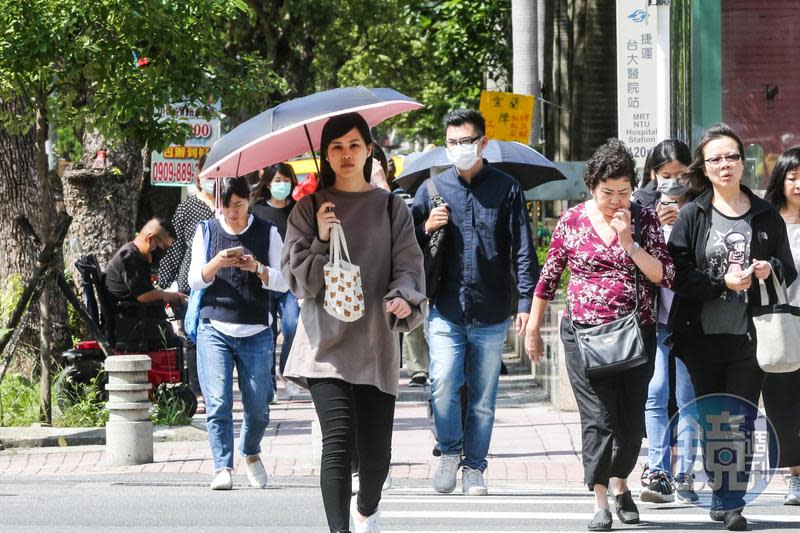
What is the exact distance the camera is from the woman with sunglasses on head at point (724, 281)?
710 cm

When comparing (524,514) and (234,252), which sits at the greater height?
(234,252)

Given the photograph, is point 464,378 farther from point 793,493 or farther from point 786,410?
point 793,493

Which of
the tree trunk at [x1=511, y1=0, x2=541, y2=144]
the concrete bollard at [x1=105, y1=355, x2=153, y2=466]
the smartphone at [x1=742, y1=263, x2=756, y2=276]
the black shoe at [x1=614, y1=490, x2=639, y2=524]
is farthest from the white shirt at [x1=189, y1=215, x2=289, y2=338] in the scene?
the tree trunk at [x1=511, y1=0, x2=541, y2=144]

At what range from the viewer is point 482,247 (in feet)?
26.7

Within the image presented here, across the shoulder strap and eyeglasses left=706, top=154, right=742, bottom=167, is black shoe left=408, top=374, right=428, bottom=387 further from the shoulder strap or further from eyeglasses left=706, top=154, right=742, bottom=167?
eyeglasses left=706, top=154, right=742, bottom=167

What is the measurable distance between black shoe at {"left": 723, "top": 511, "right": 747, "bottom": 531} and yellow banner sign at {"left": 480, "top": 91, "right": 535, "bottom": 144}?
29.4 feet

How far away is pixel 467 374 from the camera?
8320mm

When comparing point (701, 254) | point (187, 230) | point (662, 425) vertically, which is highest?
point (187, 230)

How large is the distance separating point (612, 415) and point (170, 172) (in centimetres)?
1119

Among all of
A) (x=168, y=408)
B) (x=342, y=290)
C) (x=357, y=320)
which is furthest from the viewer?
(x=168, y=408)

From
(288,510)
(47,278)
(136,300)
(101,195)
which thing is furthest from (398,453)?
(101,195)

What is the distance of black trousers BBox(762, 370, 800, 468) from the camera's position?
780 centimetres

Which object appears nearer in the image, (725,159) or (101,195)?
(725,159)

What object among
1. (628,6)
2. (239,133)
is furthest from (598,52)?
(239,133)
